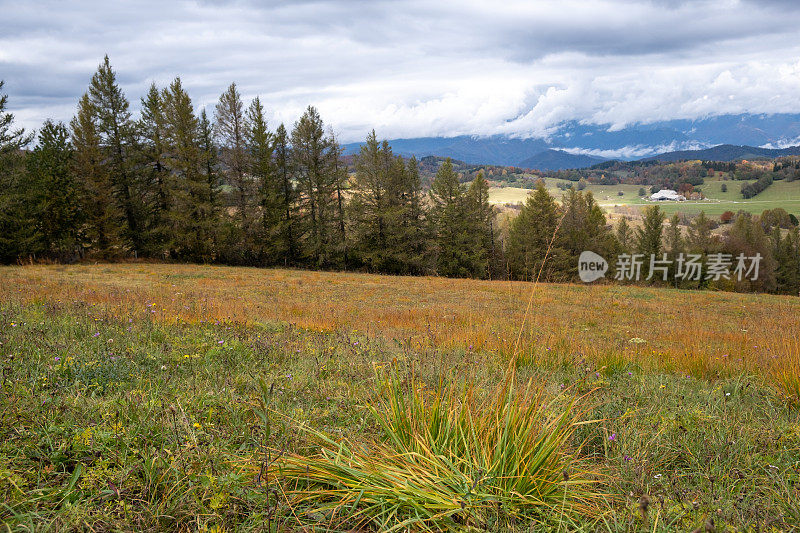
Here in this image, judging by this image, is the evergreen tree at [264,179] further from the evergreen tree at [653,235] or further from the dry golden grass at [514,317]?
the evergreen tree at [653,235]

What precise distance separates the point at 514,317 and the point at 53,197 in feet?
103

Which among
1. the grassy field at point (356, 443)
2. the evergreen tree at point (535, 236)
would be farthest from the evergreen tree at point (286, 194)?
the grassy field at point (356, 443)

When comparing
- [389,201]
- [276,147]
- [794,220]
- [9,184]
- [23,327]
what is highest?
[276,147]

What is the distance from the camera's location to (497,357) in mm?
5551

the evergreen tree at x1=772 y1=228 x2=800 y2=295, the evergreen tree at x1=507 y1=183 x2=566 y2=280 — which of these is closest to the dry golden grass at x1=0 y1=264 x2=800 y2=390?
the evergreen tree at x1=507 y1=183 x2=566 y2=280

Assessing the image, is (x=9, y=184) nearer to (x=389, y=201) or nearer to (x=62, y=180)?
(x=62, y=180)

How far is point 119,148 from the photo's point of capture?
30953 millimetres

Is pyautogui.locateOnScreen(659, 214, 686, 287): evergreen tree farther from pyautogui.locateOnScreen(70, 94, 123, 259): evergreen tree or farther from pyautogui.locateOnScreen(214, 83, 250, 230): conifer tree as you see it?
pyautogui.locateOnScreen(70, 94, 123, 259): evergreen tree

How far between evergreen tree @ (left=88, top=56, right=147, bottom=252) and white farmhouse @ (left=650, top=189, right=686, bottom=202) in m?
193

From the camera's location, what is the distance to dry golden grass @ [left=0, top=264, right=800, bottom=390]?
5.92 meters

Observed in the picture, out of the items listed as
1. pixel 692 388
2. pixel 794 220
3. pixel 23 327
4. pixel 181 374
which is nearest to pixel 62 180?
pixel 23 327

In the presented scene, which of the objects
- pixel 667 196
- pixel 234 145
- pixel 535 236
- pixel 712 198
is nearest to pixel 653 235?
pixel 535 236

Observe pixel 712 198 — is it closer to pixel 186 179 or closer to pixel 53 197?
pixel 186 179

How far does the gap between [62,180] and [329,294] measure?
77.6 ft
